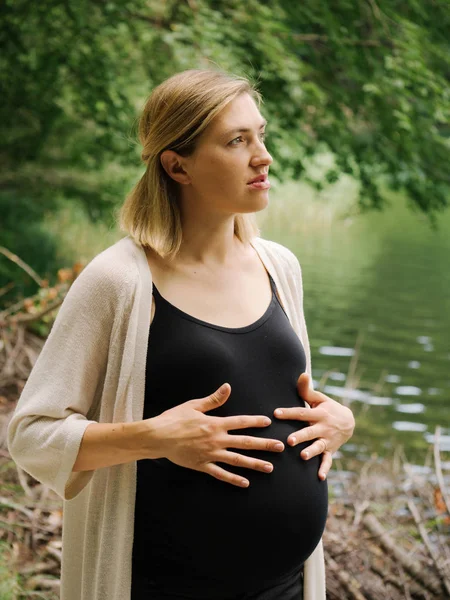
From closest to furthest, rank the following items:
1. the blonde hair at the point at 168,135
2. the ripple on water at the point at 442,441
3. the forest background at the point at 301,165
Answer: the blonde hair at the point at 168,135 → the forest background at the point at 301,165 → the ripple on water at the point at 442,441

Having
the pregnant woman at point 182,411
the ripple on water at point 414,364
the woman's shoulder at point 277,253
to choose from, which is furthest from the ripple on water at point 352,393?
the pregnant woman at point 182,411

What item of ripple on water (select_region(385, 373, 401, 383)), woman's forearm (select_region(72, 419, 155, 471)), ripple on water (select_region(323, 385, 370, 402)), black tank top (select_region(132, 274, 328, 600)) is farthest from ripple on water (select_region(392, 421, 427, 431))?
woman's forearm (select_region(72, 419, 155, 471))

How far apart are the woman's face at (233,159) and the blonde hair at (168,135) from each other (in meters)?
0.02

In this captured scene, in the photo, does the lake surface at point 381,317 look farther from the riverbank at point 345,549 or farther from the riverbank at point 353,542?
the riverbank at point 345,549

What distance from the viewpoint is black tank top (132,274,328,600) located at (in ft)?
4.56

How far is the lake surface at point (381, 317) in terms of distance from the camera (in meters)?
6.08

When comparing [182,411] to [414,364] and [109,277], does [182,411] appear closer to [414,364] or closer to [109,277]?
[109,277]

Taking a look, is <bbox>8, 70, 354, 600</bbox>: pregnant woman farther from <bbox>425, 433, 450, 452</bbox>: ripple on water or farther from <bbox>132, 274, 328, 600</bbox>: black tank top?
<bbox>425, 433, 450, 452</bbox>: ripple on water

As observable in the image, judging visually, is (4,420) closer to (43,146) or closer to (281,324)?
(281,324)

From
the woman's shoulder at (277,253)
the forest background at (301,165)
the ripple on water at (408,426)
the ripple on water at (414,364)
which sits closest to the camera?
the woman's shoulder at (277,253)

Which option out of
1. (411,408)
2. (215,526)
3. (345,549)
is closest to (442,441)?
(411,408)

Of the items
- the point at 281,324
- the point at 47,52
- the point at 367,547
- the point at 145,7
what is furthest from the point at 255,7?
the point at 281,324

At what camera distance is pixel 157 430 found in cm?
131

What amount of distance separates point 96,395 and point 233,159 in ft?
1.70
